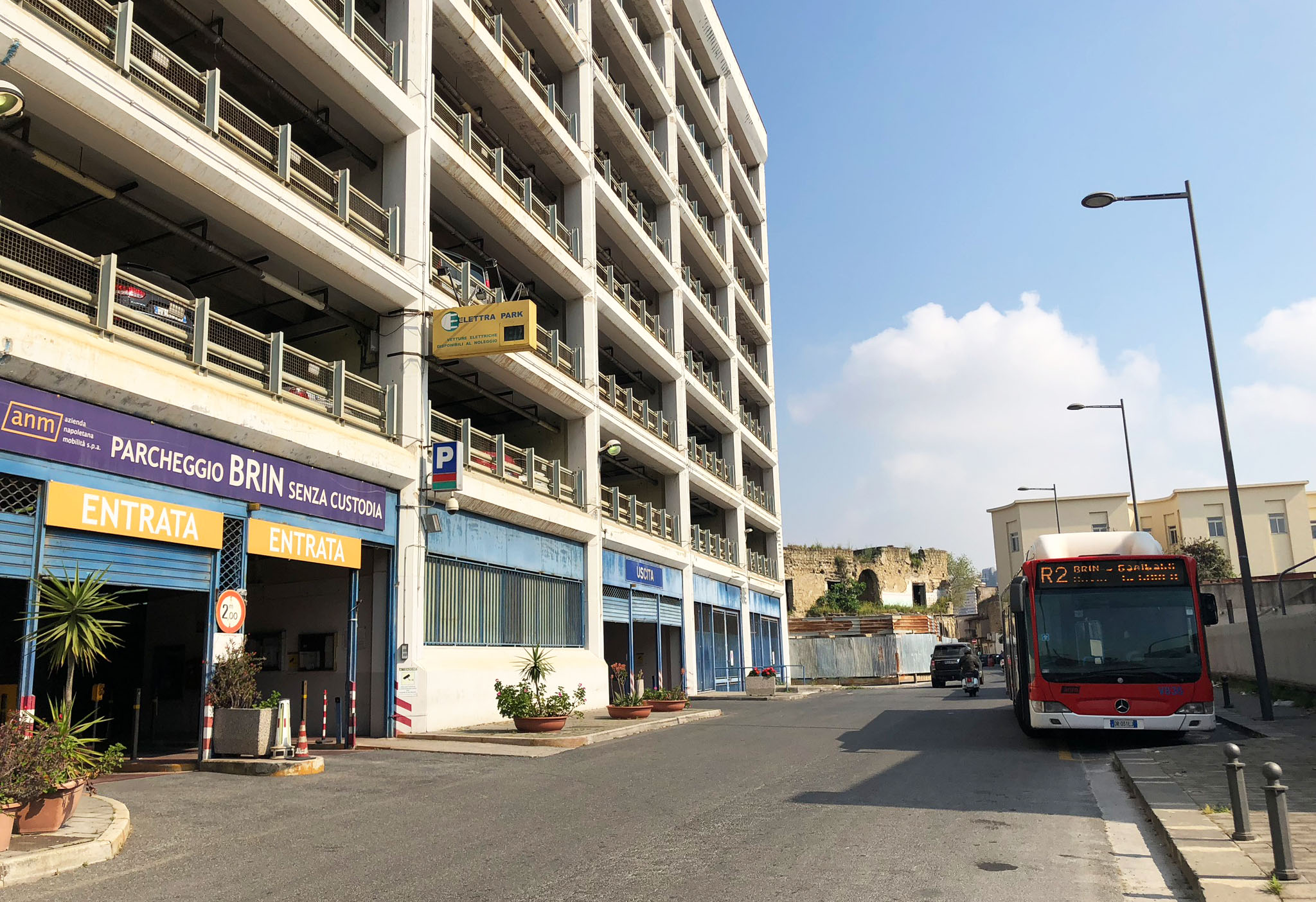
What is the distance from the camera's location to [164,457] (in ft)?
45.6

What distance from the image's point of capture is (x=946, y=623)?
2963 inches

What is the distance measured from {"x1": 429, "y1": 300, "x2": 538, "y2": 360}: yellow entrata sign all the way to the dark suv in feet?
93.4

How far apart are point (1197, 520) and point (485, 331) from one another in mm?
74190

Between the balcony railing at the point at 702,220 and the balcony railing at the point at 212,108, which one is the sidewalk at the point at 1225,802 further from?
the balcony railing at the point at 702,220

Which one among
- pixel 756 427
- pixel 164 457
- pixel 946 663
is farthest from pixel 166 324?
pixel 756 427

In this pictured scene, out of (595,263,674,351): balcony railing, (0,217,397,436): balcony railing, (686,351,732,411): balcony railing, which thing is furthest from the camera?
(686,351,732,411): balcony railing

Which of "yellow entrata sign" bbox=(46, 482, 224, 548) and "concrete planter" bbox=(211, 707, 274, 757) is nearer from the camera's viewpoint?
"yellow entrata sign" bbox=(46, 482, 224, 548)

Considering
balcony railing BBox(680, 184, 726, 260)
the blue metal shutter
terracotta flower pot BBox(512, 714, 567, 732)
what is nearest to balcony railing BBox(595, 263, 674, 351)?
balcony railing BBox(680, 184, 726, 260)

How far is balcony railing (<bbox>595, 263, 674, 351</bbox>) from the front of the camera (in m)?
31.2

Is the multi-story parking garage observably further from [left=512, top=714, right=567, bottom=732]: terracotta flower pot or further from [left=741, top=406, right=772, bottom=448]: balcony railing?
[left=741, top=406, right=772, bottom=448]: balcony railing

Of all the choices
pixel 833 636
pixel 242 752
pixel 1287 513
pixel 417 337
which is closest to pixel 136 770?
pixel 242 752

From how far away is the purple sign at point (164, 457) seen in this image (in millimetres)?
11961

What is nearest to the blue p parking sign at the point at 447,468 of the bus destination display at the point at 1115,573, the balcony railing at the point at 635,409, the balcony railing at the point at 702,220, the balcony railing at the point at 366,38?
the balcony railing at the point at 366,38

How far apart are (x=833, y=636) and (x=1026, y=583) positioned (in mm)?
36053
